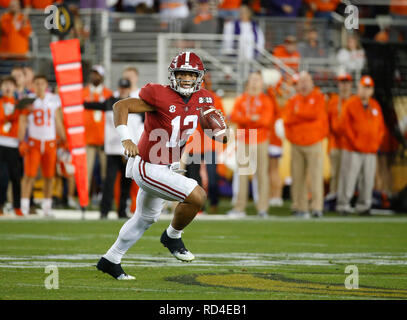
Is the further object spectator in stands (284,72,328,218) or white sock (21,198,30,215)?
spectator in stands (284,72,328,218)

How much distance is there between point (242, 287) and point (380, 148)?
9.66 m

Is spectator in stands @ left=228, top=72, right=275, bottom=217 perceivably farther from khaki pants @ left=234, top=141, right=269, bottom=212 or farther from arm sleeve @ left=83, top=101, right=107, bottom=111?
arm sleeve @ left=83, top=101, right=107, bottom=111

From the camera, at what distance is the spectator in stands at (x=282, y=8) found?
1931 cm

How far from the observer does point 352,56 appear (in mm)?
17578

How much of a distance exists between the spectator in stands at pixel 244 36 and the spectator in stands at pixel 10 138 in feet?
18.3

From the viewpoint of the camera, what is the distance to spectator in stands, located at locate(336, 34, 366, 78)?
17203mm

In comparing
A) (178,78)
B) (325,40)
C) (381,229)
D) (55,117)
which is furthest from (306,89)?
(178,78)

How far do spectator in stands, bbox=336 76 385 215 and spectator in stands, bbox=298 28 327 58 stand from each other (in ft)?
13.1

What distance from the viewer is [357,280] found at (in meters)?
6.74

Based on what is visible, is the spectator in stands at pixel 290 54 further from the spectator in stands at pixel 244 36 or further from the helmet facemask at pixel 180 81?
the helmet facemask at pixel 180 81

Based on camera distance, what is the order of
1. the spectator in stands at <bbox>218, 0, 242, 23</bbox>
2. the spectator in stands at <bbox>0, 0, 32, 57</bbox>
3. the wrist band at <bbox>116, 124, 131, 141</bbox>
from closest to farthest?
the wrist band at <bbox>116, 124, 131, 141</bbox> → the spectator in stands at <bbox>0, 0, 32, 57</bbox> → the spectator in stands at <bbox>218, 0, 242, 23</bbox>

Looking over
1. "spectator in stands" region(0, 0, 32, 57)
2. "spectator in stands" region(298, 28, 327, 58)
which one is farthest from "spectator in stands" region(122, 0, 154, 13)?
"spectator in stands" region(298, 28, 327, 58)
